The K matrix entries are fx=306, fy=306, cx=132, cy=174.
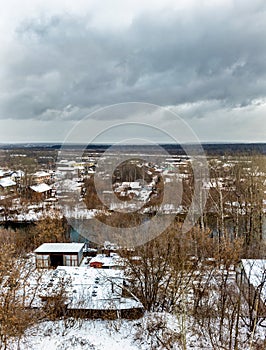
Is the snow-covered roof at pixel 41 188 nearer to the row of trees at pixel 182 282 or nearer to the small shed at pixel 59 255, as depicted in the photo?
the small shed at pixel 59 255

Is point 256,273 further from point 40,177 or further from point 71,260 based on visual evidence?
point 40,177

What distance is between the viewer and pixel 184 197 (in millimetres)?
12211

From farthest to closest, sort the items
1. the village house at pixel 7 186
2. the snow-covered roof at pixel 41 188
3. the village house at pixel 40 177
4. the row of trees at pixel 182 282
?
1. the village house at pixel 40 177
2. the village house at pixel 7 186
3. the snow-covered roof at pixel 41 188
4. the row of trees at pixel 182 282

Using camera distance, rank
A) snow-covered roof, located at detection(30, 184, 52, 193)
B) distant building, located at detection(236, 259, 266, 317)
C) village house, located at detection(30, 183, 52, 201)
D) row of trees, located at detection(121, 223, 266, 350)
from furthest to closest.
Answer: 1. snow-covered roof, located at detection(30, 184, 52, 193)
2. village house, located at detection(30, 183, 52, 201)
3. row of trees, located at detection(121, 223, 266, 350)
4. distant building, located at detection(236, 259, 266, 317)

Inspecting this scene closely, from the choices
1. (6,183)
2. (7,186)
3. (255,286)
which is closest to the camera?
(255,286)

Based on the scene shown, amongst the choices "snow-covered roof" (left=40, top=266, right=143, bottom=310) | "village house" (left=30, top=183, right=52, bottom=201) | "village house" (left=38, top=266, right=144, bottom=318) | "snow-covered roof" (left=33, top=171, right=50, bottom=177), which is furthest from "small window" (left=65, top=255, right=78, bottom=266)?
"snow-covered roof" (left=33, top=171, right=50, bottom=177)

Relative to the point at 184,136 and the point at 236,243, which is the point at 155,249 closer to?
the point at 236,243

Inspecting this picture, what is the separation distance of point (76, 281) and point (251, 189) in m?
8.29

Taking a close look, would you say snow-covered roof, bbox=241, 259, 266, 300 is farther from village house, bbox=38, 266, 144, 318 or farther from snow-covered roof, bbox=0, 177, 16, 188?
snow-covered roof, bbox=0, 177, 16, 188

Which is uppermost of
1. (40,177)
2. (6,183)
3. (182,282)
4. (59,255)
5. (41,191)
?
(40,177)

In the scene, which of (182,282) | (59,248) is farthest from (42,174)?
(182,282)

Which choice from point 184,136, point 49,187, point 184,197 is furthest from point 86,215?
point 184,136

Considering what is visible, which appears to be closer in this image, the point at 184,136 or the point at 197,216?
the point at 184,136

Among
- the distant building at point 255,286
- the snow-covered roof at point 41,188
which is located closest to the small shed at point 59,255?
the distant building at point 255,286
